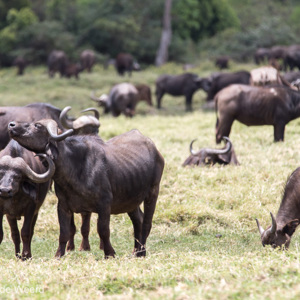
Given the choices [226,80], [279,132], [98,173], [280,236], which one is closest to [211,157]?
[279,132]

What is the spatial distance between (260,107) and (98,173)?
6983mm

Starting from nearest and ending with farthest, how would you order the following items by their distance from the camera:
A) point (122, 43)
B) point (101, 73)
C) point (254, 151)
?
point (254, 151) < point (101, 73) < point (122, 43)

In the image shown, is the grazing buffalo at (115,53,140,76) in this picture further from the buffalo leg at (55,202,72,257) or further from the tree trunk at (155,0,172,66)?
the buffalo leg at (55,202,72,257)

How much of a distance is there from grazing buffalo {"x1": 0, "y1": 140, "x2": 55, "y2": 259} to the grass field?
36 centimetres

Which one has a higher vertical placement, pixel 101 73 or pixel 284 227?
pixel 284 227

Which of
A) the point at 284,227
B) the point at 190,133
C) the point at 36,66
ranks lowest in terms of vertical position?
the point at 36,66

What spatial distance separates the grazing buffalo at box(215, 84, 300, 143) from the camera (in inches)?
495

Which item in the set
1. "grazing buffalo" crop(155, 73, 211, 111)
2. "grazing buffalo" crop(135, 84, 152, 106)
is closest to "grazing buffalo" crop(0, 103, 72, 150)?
"grazing buffalo" crop(135, 84, 152, 106)

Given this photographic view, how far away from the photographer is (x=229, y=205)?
29.0 ft

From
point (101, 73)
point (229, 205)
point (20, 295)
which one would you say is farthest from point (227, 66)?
point (20, 295)

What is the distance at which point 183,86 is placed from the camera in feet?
76.8

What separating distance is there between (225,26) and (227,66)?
12.7 meters

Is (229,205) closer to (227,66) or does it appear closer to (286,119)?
(286,119)

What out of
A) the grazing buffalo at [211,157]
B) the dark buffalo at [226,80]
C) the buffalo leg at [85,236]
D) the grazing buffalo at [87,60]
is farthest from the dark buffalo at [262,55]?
the buffalo leg at [85,236]
